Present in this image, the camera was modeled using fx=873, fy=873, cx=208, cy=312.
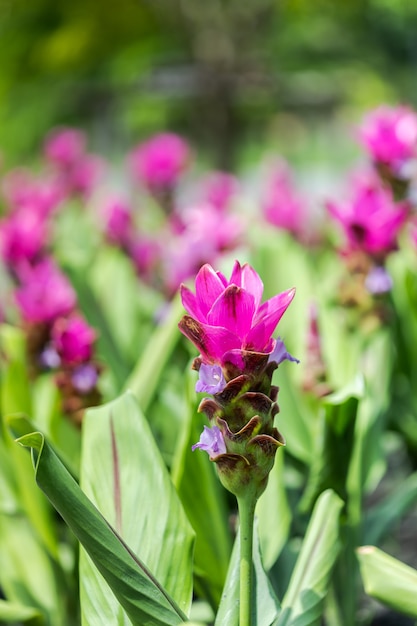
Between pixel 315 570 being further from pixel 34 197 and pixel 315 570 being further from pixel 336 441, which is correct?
pixel 34 197

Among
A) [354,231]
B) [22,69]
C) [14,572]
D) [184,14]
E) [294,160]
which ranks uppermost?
[22,69]

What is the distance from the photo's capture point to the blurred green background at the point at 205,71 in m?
9.98

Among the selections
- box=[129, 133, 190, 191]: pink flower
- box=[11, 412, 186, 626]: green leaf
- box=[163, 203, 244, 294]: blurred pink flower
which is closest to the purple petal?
box=[11, 412, 186, 626]: green leaf

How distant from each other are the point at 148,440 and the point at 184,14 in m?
9.35

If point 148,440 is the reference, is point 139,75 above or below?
above

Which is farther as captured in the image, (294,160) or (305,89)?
(294,160)

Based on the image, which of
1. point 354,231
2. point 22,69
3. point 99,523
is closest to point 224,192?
point 354,231

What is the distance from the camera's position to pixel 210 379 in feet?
3.16

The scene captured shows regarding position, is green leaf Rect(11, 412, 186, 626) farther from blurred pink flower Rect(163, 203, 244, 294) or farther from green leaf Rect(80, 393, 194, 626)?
blurred pink flower Rect(163, 203, 244, 294)

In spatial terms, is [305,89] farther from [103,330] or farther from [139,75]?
[103,330]

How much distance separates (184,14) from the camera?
9.93 metres

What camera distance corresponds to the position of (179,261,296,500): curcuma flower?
37.2 inches

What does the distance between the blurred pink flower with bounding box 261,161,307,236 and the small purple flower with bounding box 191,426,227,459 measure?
229 cm

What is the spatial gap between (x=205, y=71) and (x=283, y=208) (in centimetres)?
703
